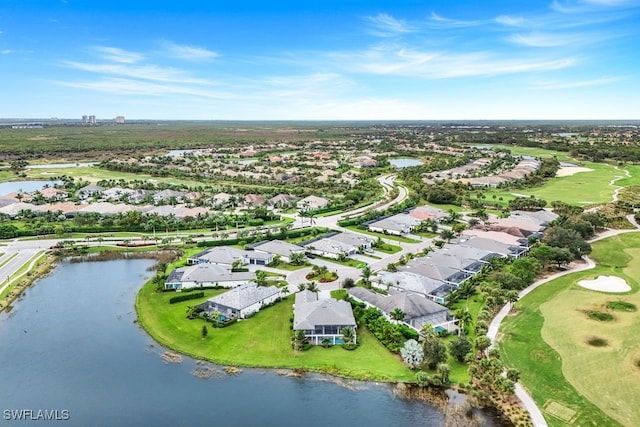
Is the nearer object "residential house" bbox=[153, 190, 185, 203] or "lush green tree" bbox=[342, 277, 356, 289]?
"lush green tree" bbox=[342, 277, 356, 289]

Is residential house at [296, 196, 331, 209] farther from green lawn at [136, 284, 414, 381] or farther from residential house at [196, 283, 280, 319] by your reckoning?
green lawn at [136, 284, 414, 381]

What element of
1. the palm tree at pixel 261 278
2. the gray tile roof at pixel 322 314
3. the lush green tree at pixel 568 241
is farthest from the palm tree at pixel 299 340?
the lush green tree at pixel 568 241

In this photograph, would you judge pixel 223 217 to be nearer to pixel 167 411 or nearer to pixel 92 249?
pixel 92 249

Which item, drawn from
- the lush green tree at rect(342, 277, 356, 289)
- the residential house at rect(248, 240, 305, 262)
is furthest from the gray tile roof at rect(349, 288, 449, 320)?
the residential house at rect(248, 240, 305, 262)

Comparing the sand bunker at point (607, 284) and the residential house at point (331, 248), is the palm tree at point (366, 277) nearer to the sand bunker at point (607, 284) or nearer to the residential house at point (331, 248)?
the residential house at point (331, 248)

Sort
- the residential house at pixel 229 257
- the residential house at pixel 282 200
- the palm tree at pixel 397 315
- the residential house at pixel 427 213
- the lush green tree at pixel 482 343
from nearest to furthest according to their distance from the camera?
the lush green tree at pixel 482 343, the palm tree at pixel 397 315, the residential house at pixel 229 257, the residential house at pixel 427 213, the residential house at pixel 282 200

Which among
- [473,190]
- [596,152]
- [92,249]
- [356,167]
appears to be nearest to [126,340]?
[92,249]

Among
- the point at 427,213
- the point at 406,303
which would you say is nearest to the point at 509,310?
the point at 406,303
